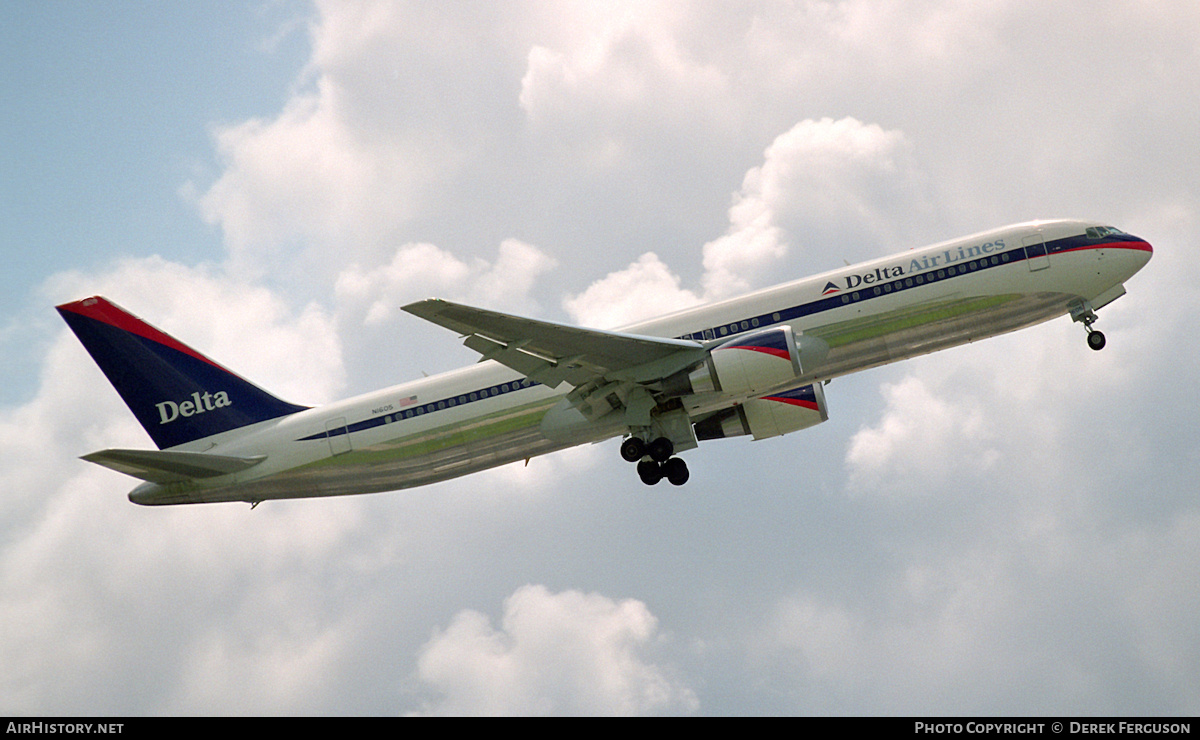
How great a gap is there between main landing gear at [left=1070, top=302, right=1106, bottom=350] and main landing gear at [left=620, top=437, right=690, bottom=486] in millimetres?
12823

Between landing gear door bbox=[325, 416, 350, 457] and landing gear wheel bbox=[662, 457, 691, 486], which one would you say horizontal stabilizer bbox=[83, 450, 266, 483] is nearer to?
landing gear door bbox=[325, 416, 350, 457]

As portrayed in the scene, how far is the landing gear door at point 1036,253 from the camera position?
3050 cm

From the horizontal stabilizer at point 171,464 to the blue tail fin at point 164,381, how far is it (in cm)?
202

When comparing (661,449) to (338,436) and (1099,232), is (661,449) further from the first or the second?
(1099,232)

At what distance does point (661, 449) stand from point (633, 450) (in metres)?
0.92

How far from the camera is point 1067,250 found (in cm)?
3067

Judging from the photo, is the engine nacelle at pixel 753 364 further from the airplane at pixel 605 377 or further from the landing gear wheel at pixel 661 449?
the landing gear wheel at pixel 661 449

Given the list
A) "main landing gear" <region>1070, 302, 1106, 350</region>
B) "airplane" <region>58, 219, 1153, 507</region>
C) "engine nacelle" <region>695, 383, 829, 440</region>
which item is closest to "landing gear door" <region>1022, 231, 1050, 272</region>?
"airplane" <region>58, 219, 1153, 507</region>

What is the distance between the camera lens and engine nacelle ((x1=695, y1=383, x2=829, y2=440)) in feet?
117

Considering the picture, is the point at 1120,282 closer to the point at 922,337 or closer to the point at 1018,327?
the point at 1018,327

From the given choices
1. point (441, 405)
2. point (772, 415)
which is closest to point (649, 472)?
point (772, 415)
